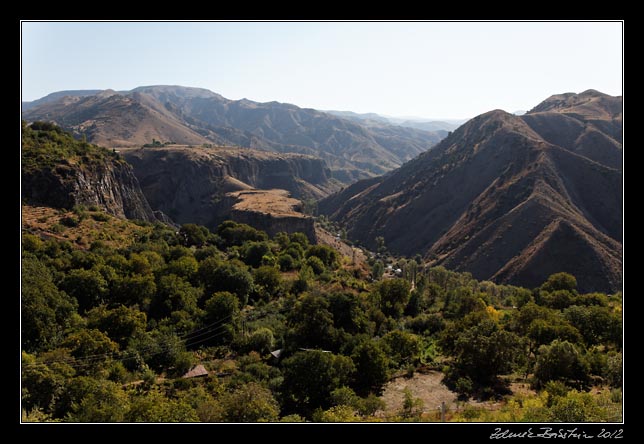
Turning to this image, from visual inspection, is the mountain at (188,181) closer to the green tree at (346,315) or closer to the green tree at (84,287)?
the green tree at (84,287)

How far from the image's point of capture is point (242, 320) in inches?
1292

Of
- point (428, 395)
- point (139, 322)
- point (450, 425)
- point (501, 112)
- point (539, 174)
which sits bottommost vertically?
point (428, 395)

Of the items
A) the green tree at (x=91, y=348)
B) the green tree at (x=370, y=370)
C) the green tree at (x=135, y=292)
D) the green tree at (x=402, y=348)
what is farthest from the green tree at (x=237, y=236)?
the green tree at (x=370, y=370)

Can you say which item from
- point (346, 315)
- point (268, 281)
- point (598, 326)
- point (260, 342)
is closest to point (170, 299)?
point (260, 342)

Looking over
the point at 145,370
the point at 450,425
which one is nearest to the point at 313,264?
the point at 145,370

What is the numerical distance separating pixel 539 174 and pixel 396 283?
83.7 metres

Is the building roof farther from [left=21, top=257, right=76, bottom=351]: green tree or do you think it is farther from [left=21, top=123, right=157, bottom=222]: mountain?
[left=21, top=123, right=157, bottom=222]: mountain

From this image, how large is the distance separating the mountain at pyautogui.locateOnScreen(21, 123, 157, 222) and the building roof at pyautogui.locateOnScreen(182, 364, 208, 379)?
3740cm

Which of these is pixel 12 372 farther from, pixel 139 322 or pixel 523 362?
pixel 523 362

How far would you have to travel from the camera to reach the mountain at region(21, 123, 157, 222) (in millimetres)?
A: 50500

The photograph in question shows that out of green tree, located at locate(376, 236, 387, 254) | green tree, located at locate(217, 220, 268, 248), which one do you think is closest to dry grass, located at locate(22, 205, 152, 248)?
green tree, located at locate(217, 220, 268, 248)

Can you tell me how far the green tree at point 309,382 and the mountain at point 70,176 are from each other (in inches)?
1719

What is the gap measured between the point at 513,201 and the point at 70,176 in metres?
98.1

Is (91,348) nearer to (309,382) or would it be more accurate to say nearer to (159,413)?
(159,413)
